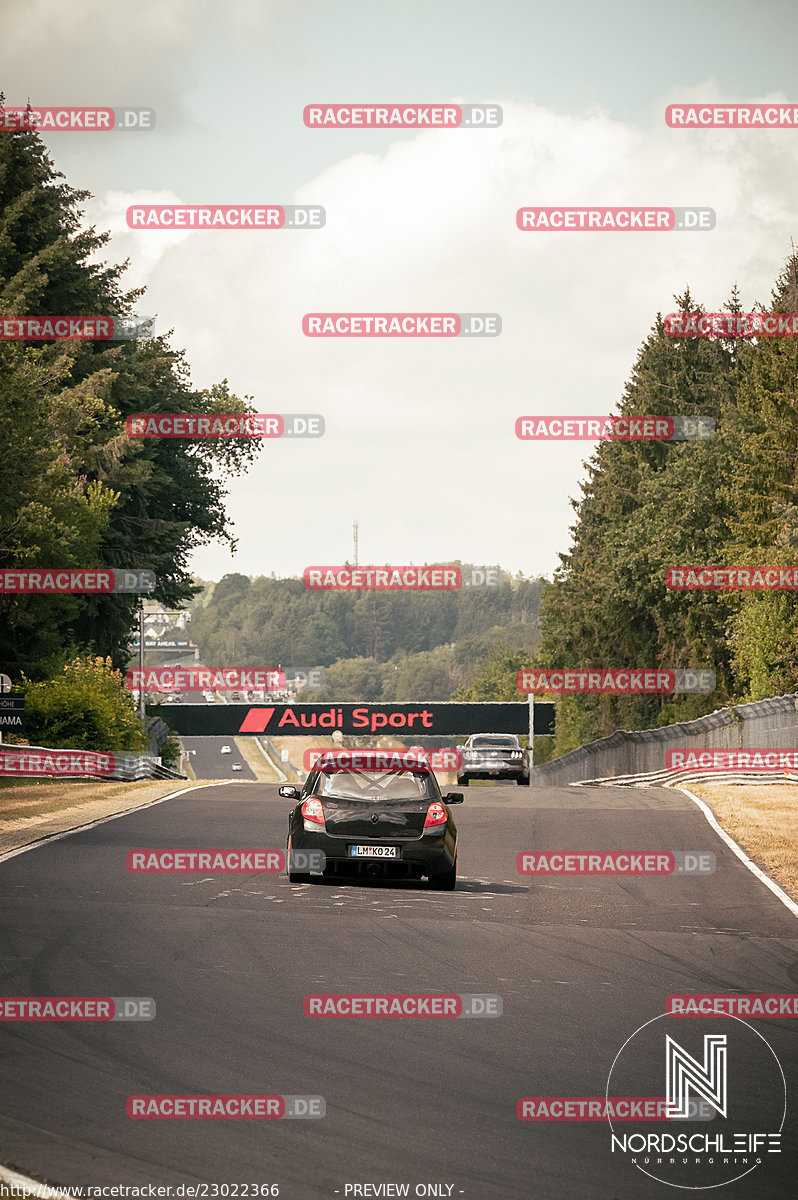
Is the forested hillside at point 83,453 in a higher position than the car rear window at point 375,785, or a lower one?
higher

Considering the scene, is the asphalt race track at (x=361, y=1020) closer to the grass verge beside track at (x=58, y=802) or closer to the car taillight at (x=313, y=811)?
the car taillight at (x=313, y=811)

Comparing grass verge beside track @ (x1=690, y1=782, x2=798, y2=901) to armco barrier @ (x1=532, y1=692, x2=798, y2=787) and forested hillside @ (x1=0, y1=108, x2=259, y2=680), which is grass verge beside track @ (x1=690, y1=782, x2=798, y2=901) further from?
forested hillside @ (x1=0, y1=108, x2=259, y2=680)

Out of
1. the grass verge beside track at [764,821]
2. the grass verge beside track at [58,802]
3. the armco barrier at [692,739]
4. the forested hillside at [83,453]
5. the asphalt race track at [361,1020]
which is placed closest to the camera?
the asphalt race track at [361,1020]

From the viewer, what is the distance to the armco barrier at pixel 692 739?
38.2m

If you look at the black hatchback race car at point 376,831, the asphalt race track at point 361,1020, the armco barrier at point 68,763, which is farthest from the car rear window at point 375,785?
the armco barrier at point 68,763

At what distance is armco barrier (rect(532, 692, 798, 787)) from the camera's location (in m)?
38.2

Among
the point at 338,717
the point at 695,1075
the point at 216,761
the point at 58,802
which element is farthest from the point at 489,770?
the point at 216,761

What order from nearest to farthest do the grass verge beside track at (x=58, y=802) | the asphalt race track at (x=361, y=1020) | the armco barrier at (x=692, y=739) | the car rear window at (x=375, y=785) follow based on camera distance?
the asphalt race track at (x=361, y=1020), the car rear window at (x=375, y=785), the grass verge beside track at (x=58, y=802), the armco barrier at (x=692, y=739)

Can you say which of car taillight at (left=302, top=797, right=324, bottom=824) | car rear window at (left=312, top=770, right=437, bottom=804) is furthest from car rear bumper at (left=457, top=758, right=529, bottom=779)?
car taillight at (left=302, top=797, right=324, bottom=824)

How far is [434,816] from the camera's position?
16.5 m

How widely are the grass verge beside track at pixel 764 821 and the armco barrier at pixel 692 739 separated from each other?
412 cm

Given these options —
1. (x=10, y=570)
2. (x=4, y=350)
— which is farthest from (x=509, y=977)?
(x=10, y=570)

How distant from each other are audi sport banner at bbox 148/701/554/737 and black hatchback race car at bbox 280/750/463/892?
68325 mm

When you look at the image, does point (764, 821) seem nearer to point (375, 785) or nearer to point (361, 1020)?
point (375, 785)
